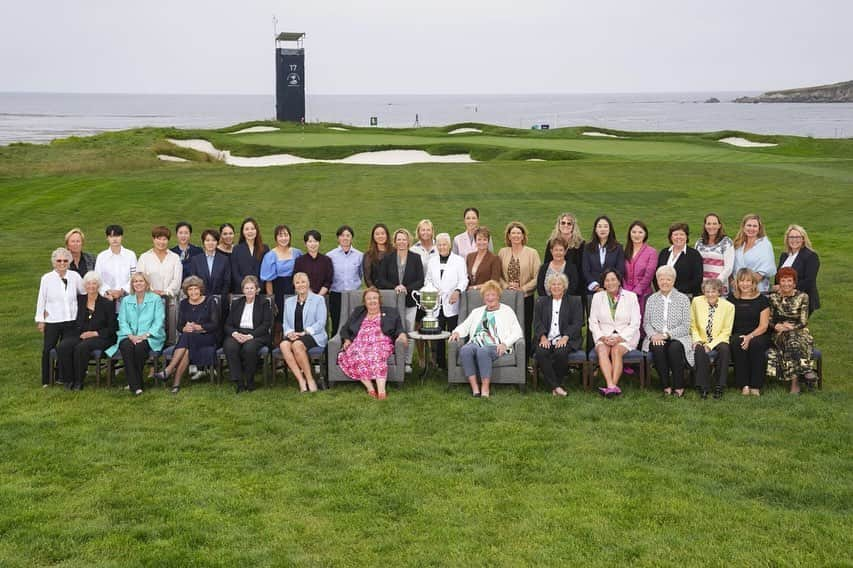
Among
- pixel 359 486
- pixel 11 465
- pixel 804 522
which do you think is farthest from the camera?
pixel 11 465

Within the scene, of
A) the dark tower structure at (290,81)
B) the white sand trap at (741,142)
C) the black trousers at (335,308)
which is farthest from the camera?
the dark tower structure at (290,81)

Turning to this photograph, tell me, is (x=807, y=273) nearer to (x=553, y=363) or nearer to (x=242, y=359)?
(x=553, y=363)

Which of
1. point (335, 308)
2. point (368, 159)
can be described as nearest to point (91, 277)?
point (335, 308)

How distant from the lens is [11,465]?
6.54 meters

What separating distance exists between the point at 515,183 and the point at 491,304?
16.3 m

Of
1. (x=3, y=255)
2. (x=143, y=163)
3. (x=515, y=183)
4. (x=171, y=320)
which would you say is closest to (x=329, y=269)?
(x=171, y=320)

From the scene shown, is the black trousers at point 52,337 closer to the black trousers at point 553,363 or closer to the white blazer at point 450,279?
the white blazer at point 450,279

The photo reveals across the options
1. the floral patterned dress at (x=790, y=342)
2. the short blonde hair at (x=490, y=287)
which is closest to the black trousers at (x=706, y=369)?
the floral patterned dress at (x=790, y=342)

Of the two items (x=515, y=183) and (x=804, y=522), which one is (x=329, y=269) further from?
(x=515, y=183)

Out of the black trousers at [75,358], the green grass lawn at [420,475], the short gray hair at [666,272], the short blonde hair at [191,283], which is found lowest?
the green grass lawn at [420,475]

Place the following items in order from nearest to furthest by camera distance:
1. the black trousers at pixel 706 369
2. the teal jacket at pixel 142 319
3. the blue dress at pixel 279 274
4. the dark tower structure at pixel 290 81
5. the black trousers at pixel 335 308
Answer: the black trousers at pixel 706 369 < the teal jacket at pixel 142 319 < the blue dress at pixel 279 274 < the black trousers at pixel 335 308 < the dark tower structure at pixel 290 81

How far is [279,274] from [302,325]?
3.25 feet

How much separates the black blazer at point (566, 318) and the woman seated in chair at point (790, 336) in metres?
1.81

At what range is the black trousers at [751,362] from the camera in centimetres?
A: 827
